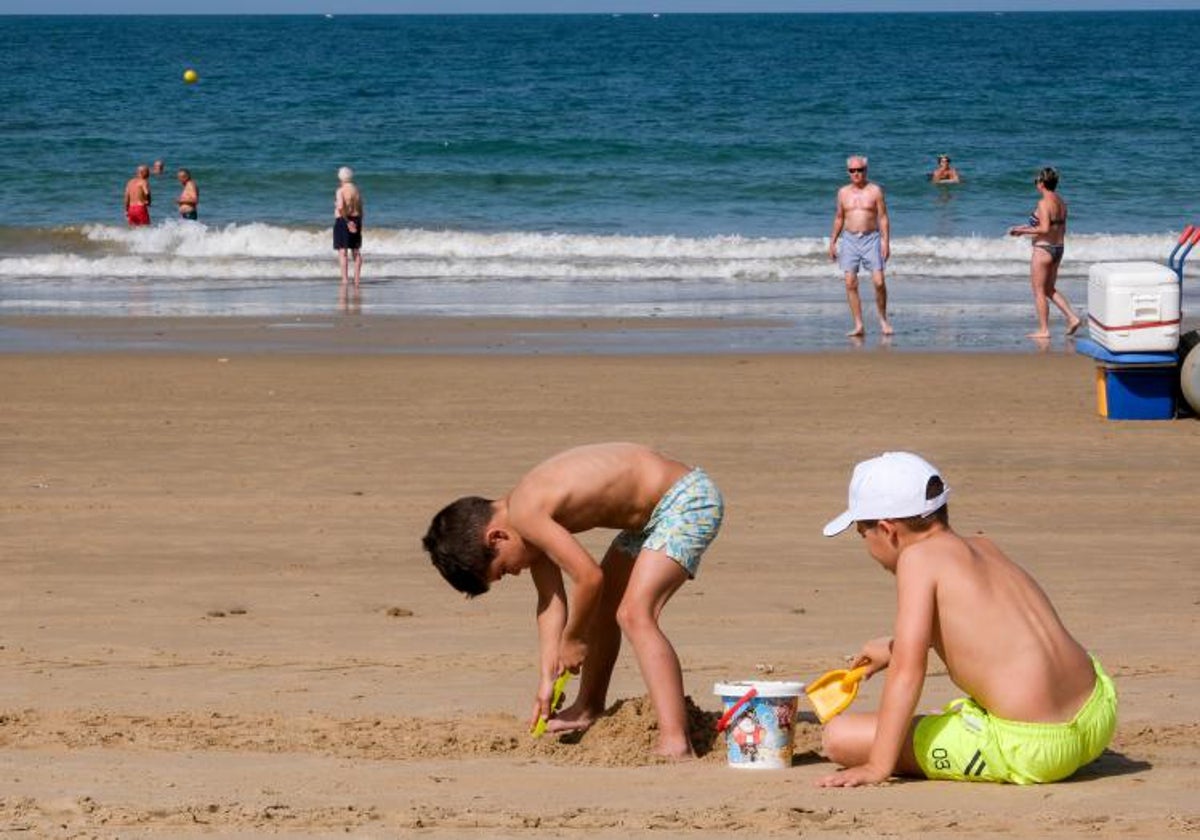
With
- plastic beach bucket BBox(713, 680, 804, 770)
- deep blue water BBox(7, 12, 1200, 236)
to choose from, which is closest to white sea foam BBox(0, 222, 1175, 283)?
deep blue water BBox(7, 12, 1200, 236)

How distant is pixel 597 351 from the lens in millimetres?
13844

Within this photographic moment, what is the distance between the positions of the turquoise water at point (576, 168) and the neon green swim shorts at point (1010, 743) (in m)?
12.2

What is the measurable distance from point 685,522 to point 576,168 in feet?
98.0

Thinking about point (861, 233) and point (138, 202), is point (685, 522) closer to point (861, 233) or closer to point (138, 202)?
point (861, 233)

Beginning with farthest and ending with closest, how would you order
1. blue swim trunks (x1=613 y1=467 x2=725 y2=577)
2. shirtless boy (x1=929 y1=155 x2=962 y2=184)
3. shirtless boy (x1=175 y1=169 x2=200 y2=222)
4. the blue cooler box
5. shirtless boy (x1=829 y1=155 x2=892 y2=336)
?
shirtless boy (x1=929 y1=155 x2=962 y2=184) → shirtless boy (x1=175 y1=169 x2=200 y2=222) → shirtless boy (x1=829 y1=155 x2=892 y2=336) → the blue cooler box → blue swim trunks (x1=613 y1=467 x2=725 y2=577)

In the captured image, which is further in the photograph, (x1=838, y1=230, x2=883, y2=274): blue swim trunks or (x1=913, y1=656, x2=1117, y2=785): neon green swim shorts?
(x1=838, y1=230, x2=883, y2=274): blue swim trunks

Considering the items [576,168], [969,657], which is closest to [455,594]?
[969,657]

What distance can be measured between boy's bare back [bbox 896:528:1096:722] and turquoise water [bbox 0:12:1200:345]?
12.2 metres

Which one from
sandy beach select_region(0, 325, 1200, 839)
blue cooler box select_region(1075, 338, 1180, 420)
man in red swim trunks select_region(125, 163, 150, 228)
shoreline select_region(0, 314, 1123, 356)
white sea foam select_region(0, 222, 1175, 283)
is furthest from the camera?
man in red swim trunks select_region(125, 163, 150, 228)

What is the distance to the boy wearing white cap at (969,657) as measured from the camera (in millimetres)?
4602

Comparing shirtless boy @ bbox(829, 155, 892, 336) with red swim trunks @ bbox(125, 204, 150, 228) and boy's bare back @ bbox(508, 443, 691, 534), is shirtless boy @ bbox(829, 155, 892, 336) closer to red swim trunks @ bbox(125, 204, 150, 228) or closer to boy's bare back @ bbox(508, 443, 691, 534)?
boy's bare back @ bbox(508, 443, 691, 534)

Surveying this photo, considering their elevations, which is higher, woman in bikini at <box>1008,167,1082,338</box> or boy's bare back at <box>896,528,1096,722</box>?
woman in bikini at <box>1008,167,1082,338</box>

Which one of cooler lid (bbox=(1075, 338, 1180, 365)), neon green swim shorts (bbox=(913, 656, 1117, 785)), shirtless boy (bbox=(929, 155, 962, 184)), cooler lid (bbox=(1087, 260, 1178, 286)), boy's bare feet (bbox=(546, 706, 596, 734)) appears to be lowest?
boy's bare feet (bbox=(546, 706, 596, 734))

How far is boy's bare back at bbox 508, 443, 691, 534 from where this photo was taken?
16.8ft
